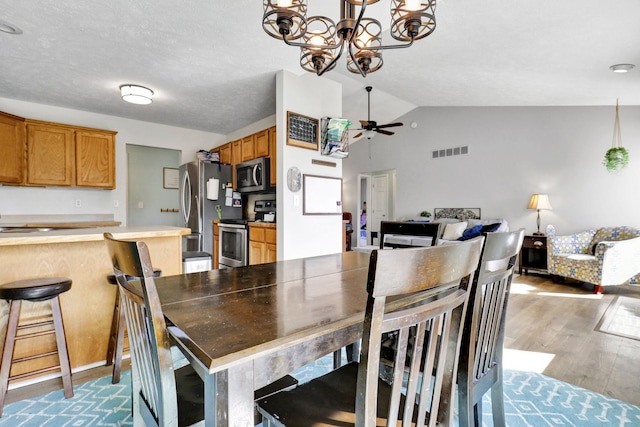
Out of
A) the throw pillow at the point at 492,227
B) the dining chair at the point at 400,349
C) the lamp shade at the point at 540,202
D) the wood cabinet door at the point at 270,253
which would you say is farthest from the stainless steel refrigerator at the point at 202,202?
the lamp shade at the point at 540,202

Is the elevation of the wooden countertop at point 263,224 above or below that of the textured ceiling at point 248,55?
below

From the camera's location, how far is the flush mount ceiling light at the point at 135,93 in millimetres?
3451

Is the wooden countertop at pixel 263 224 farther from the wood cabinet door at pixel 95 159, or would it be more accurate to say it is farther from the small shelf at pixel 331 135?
the wood cabinet door at pixel 95 159

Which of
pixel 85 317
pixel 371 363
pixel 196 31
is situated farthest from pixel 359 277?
pixel 196 31

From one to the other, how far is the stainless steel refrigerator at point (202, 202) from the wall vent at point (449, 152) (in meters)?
4.31

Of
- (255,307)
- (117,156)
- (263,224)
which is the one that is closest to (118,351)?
(255,307)

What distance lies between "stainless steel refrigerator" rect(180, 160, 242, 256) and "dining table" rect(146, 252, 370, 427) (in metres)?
3.47

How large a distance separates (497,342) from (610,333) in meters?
2.22

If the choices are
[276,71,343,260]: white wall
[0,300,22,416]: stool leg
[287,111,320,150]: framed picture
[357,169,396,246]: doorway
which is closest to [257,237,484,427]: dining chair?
[0,300,22,416]: stool leg

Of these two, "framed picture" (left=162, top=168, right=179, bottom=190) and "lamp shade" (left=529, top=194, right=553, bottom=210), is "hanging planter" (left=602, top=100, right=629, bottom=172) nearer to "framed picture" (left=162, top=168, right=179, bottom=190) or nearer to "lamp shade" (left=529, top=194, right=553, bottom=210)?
"lamp shade" (left=529, top=194, right=553, bottom=210)

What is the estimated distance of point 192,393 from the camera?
3.12ft

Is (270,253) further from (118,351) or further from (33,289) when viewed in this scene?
(33,289)

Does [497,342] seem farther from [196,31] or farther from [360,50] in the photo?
[196,31]

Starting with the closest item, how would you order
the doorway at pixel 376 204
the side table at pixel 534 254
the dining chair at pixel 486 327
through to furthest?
1. the dining chair at pixel 486 327
2. the side table at pixel 534 254
3. the doorway at pixel 376 204
